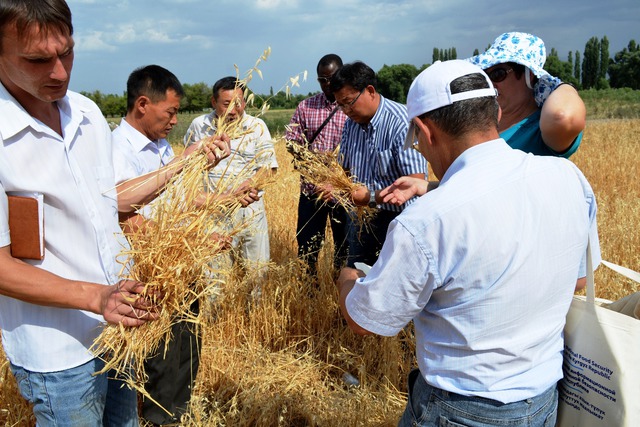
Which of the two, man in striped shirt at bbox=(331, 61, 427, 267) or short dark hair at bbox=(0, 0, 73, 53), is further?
man in striped shirt at bbox=(331, 61, 427, 267)

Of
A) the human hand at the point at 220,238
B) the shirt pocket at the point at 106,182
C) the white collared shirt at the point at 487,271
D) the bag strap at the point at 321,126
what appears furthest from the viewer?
the bag strap at the point at 321,126

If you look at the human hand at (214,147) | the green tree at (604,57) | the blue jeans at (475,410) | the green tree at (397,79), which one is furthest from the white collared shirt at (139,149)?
the green tree at (604,57)

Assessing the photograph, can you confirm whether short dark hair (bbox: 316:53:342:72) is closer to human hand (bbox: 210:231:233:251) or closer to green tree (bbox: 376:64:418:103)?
human hand (bbox: 210:231:233:251)

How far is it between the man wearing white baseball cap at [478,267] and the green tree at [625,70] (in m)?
75.4

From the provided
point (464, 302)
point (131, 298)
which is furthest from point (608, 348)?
point (131, 298)

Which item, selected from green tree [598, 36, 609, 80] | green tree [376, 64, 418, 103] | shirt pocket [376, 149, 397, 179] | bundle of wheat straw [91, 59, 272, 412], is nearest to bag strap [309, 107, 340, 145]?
shirt pocket [376, 149, 397, 179]

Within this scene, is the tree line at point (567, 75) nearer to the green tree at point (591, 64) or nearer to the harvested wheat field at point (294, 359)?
the green tree at point (591, 64)

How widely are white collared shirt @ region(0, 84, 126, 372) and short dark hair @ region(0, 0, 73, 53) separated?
0.24 meters

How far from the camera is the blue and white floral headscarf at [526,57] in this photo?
2.23 metres

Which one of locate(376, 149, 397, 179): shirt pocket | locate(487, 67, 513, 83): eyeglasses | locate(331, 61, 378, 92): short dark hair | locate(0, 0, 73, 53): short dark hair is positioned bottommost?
locate(376, 149, 397, 179): shirt pocket

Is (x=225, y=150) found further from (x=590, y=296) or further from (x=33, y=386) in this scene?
(x=590, y=296)

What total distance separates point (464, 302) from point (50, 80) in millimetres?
1462

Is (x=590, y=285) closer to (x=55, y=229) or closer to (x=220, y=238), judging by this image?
(x=220, y=238)

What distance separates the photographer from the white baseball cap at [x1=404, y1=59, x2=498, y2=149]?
132cm
